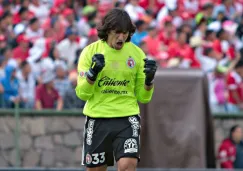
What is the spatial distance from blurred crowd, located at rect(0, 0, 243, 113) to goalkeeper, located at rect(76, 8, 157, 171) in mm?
6209

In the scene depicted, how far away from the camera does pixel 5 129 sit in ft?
53.3

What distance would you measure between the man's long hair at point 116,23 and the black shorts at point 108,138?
92 centimetres

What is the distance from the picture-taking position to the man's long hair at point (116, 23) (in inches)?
367

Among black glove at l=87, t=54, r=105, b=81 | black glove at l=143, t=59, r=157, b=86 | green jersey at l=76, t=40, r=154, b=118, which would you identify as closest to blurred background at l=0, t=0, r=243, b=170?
green jersey at l=76, t=40, r=154, b=118

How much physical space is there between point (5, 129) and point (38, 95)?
89 centimetres

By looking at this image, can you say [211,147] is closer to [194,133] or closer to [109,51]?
[194,133]

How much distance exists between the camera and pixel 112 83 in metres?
9.49

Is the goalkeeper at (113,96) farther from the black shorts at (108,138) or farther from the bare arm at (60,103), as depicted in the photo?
the bare arm at (60,103)

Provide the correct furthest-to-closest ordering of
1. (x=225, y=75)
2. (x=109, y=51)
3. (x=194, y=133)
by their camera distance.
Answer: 1. (x=225, y=75)
2. (x=194, y=133)
3. (x=109, y=51)

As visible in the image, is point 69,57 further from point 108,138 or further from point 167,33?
point 108,138

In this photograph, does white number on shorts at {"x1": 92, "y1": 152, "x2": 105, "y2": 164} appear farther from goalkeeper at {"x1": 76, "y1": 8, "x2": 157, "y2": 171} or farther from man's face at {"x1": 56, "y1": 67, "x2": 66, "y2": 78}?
man's face at {"x1": 56, "y1": 67, "x2": 66, "y2": 78}

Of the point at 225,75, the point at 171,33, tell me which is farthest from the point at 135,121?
the point at 171,33

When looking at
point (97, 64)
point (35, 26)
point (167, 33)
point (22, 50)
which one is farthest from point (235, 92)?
point (97, 64)

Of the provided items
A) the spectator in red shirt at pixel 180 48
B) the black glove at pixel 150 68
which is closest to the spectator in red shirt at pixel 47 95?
the spectator in red shirt at pixel 180 48
